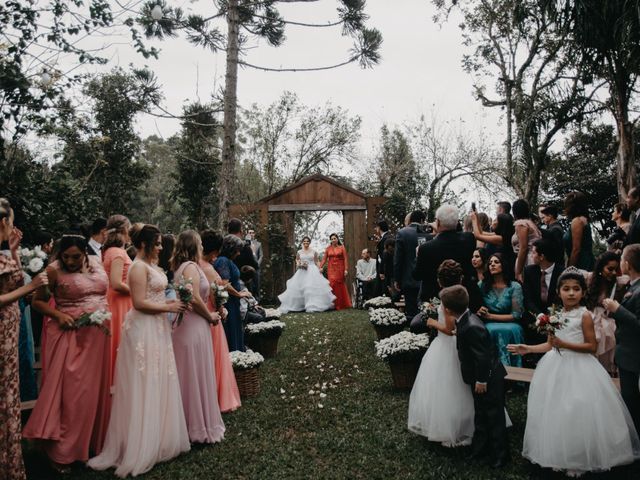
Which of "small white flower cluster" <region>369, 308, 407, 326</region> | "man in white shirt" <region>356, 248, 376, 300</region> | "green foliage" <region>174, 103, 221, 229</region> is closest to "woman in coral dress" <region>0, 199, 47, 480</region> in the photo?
"small white flower cluster" <region>369, 308, 407, 326</region>

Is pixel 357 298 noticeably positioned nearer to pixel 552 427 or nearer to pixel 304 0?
pixel 304 0

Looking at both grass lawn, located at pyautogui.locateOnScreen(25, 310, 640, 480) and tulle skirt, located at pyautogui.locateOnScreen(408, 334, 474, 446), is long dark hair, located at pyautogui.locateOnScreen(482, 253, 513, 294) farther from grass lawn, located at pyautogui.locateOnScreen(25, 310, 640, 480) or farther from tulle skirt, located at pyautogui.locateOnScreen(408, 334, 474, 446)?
tulle skirt, located at pyautogui.locateOnScreen(408, 334, 474, 446)

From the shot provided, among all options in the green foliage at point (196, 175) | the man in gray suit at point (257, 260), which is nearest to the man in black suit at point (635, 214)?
the man in gray suit at point (257, 260)

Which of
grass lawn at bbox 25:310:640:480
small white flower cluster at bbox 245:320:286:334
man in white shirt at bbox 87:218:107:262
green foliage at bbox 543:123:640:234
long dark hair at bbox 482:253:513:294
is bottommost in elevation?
grass lawn at bbox 25:310:640:480

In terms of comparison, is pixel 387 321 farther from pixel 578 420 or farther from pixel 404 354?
pixel 578 420

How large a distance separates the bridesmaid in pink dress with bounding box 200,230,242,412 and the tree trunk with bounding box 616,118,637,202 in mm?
8038

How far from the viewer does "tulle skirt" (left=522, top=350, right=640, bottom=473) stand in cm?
334

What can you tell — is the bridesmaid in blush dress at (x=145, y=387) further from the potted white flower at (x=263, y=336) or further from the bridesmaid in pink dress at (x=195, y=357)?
the potted white flower at (x=263, y=336)

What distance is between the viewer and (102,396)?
4293mm

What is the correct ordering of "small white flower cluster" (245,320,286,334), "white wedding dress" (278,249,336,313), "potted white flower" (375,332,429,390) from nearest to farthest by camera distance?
"potted white flower" (375,332,429,390)
"small white flower cluster" (245,320,286,334)
"white wedding dress" (278,249,336,313)

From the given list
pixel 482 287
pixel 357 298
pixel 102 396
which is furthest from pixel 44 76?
pixel 357 298

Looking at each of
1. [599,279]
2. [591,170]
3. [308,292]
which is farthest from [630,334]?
[591,170]

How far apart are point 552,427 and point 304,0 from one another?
34.6ft

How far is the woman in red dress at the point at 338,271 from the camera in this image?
14.1 metres
